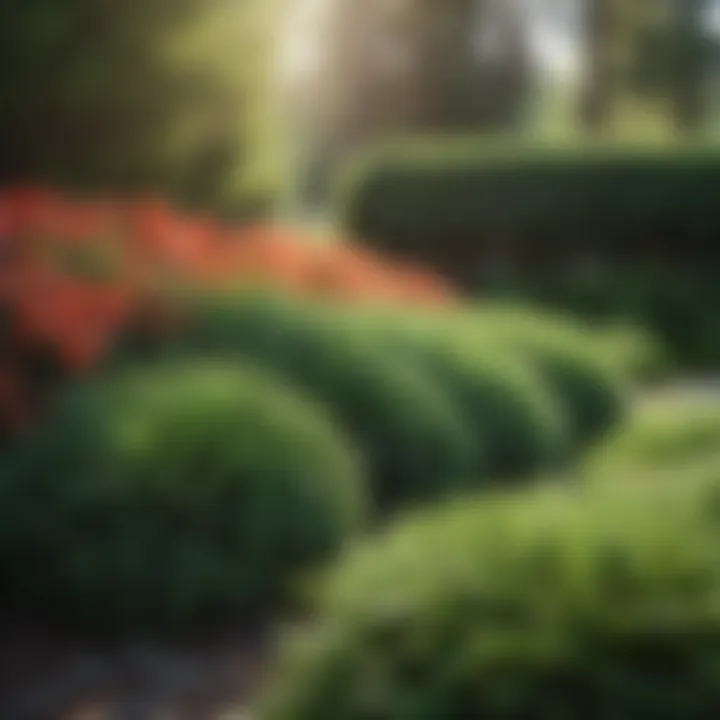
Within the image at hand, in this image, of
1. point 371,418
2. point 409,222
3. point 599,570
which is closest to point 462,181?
point 409,222

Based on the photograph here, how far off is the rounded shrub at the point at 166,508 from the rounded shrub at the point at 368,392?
68cm

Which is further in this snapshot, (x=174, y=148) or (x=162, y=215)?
(x=174, y=148)

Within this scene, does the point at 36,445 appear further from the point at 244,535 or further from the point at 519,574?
the point at 519,574

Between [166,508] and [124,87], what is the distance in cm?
417

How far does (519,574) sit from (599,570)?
13 centimetres

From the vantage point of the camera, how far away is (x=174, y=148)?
7883 millimetres

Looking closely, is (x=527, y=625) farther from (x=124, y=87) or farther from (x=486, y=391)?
(x=124, y=87)

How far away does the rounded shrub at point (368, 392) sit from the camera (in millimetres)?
4883

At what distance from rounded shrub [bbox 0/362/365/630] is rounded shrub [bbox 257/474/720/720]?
1235 millimetres

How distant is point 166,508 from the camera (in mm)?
3844

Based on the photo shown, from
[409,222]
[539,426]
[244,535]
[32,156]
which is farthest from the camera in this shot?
[409,222]

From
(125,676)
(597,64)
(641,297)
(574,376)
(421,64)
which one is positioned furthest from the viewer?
(597,64)

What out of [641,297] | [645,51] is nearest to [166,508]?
[641,297]

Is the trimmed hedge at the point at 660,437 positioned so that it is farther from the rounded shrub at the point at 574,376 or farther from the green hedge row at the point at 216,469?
the green hedge row at the point at 216,469
